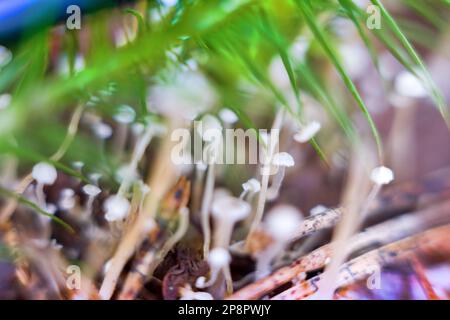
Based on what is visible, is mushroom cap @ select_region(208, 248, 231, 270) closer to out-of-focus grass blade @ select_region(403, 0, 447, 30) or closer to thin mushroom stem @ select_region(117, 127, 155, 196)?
thin mushroom stem @ select_region(117, 127, 155, 196)

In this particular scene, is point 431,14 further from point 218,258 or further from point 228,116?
point 218,258

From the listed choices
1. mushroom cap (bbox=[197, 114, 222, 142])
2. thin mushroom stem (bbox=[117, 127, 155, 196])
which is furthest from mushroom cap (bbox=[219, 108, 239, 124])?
thin mushroom stem (bbox=[117, 127, 155, 196])

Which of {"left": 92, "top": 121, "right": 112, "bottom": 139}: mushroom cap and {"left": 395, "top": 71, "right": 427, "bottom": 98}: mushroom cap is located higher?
{"left": 395, "top": 71, "right": 427, "bottom": 98}: mushroom cap

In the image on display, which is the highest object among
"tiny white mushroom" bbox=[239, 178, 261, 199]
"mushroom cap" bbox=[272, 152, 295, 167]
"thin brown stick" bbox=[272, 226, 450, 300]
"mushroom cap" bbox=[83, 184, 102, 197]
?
"mushroom cap" bbox=[272, 152, 295, 167]

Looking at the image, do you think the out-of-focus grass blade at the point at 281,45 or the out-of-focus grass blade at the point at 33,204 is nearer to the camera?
the out-of-focus grass blade at the point at 281,45

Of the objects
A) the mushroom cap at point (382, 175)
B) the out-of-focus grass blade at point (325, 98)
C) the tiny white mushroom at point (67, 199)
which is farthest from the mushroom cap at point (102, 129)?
the mushroom cap at point (382, 175)

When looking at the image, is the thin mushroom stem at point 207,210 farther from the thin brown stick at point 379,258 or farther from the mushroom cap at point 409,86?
the mushroom cap at point 409,86
